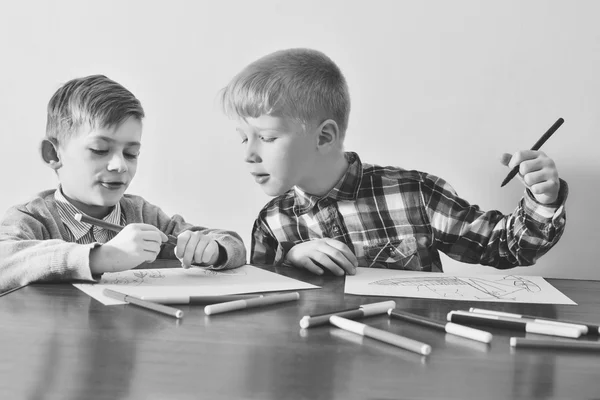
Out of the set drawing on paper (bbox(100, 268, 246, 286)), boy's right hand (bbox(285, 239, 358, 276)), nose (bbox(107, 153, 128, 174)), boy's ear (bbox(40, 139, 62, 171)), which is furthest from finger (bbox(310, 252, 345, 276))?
boy's ear (bbox(40, 139, 62, 171))

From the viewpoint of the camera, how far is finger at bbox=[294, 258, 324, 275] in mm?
871

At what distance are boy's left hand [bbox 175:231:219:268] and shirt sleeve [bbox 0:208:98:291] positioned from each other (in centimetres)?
12

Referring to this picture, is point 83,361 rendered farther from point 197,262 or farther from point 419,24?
point 419,24

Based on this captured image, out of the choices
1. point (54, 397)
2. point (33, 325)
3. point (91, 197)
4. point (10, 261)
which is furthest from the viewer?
point (91, 197)

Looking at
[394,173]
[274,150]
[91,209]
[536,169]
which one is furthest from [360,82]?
[91,209]

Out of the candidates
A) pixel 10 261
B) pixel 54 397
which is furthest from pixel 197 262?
pixel 54 397

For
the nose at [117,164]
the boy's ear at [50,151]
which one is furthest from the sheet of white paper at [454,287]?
the boy's ear at [50,151]

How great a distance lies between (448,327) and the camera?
53 cm

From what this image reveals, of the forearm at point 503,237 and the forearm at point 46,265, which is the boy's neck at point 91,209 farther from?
the forearm at point 503,237

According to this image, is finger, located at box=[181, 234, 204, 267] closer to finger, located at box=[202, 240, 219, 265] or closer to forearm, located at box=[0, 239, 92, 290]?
finger, located at box=[202, 240, 219, 265]

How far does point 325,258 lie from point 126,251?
0.26 metres

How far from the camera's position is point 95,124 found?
38.7 inches

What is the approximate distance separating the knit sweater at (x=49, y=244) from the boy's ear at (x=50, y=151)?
5 cm

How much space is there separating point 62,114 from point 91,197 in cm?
15
